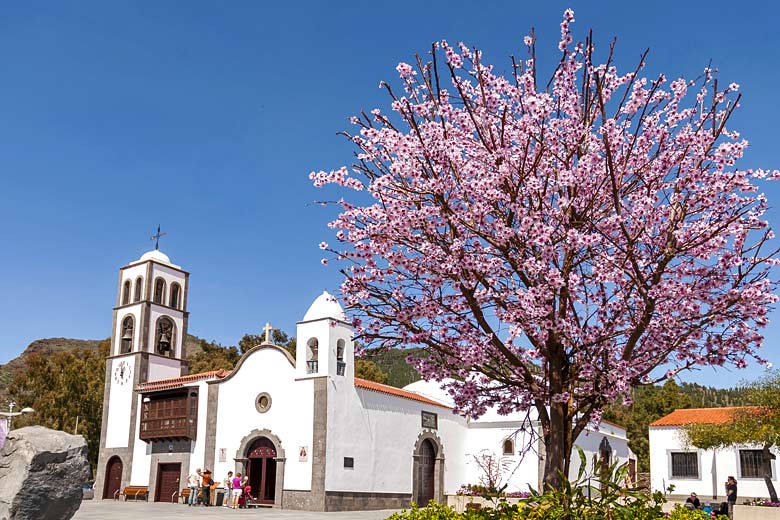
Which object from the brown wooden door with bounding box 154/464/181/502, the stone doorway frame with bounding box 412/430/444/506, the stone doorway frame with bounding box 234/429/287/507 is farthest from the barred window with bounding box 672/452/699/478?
the brown wooden door with bounding box 154/464/181/502

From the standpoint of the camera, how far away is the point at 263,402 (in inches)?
1125

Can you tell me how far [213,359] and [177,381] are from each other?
A: 19.3 m

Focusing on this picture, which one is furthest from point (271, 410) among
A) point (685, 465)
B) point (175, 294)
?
point (685, 465)

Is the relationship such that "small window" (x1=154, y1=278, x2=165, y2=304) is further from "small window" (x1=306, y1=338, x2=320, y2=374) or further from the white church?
"small window" (x1=306, y1=338, x2=320, y2=374)

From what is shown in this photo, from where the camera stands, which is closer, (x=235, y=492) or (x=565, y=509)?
(x=565, y=509)

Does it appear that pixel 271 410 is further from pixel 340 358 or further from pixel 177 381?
pixel 177 381

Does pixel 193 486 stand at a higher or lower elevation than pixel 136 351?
lower

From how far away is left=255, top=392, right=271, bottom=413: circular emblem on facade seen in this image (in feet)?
93.1

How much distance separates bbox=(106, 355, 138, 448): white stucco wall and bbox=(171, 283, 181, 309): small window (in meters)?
3.43

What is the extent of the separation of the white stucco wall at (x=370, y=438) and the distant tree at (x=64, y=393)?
74.7ft

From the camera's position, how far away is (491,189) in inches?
343

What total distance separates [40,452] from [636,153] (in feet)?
29.5

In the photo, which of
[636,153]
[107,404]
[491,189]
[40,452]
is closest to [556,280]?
[491,189]

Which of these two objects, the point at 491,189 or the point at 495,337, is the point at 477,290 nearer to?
the point at 495,337
